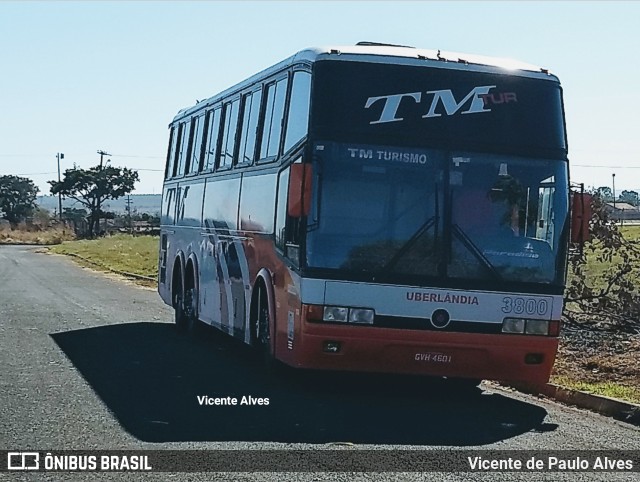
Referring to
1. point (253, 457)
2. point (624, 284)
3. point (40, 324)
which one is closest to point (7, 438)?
point (253, 457)

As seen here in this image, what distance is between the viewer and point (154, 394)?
1092cm

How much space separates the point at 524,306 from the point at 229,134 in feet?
18.9

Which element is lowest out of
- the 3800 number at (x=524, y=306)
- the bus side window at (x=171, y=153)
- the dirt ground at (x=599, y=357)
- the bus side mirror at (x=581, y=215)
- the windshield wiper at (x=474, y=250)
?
the dirt ground at (x=599, y=357)

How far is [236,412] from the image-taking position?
397 inches

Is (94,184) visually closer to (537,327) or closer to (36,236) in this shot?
(36,236)

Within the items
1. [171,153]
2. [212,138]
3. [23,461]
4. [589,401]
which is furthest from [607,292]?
[23,461]

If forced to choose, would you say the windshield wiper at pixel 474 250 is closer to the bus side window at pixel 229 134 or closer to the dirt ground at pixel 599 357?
the dirt ground at pixel 599 357

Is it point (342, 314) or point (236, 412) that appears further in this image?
point (342, 314)

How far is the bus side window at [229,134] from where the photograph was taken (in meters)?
15.0

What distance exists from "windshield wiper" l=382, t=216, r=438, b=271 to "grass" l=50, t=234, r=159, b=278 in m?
26.0

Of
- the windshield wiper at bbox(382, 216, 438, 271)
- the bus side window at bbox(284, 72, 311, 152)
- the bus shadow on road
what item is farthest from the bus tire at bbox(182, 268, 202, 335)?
the windshield wiper at bbox(382, 216, 438, 271)

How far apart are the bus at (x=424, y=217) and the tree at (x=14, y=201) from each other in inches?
3770

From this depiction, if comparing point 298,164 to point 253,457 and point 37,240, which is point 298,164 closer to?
point 253,457

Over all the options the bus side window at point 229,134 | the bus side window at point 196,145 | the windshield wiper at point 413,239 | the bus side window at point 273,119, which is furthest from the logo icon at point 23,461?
the bus side window at point 196,145
